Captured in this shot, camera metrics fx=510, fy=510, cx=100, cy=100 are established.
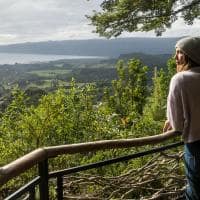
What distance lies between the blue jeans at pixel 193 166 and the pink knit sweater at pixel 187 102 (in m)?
0.04

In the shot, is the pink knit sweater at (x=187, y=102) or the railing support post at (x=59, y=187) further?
the pink knit sweater at (x=187, y=102)

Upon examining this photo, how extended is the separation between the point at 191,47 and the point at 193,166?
68 centimetres

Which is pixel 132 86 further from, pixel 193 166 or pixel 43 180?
pixel 43 180

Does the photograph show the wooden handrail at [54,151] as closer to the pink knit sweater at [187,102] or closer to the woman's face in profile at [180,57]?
the pink knit sweater at [187,102]

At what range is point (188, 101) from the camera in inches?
113

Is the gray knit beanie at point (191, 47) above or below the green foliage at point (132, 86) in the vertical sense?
above

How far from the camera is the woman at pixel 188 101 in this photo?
113 inches

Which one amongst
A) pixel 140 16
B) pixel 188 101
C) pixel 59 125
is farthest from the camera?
pixel 59 125

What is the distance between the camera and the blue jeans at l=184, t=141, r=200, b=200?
292 cm

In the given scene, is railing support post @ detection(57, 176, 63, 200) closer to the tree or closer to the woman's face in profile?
the woman's face in profile

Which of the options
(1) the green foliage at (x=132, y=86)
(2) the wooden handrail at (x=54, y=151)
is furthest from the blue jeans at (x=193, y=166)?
(1) the green foliage at (x=132, y=86)

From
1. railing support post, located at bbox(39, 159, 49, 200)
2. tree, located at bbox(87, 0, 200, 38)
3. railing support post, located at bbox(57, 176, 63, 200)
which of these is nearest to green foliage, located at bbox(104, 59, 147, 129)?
tree, located at bbox(87, 0, 200, 38)

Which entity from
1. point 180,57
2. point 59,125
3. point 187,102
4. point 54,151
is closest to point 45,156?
point 54,151

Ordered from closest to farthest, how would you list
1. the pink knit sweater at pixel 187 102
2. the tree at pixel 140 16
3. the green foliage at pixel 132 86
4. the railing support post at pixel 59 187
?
the railing support post at pixel 59 187 < the pink knit sweater at pixel 187 102 < the tree at pixel 140 16 < the green foliage at pixel 132 86
